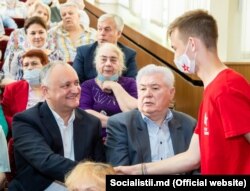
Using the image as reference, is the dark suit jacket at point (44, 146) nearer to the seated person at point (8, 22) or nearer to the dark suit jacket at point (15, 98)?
the dark suit jacket at point (15, 98)

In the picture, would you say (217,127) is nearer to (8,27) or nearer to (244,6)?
(244,6)

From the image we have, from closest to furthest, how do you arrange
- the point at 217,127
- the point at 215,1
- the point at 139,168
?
the point at 217,127 → the point at 139,168 → the point at 215,1

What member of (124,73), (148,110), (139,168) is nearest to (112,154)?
(148,110)

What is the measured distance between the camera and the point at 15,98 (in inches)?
136

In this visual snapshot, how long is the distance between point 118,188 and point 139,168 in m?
0.78

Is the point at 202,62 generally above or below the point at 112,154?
above

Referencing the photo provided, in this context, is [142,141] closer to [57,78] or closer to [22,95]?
[57,78]

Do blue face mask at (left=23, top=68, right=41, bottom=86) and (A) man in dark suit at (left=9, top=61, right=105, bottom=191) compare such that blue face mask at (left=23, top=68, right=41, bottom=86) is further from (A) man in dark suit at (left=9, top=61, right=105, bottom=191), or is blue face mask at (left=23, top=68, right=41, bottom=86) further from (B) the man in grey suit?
(B) the man in grey suit

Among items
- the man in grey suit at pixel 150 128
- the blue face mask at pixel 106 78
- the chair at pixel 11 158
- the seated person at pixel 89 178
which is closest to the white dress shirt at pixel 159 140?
the man in grey suit at pixel 150 128

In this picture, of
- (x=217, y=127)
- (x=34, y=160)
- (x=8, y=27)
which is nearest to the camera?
(x=217, y=127)

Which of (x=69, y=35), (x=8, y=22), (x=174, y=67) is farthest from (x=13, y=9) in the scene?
(x=174, y=67)

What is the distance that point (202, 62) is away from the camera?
1786mm

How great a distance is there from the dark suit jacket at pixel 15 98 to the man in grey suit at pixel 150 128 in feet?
3.61

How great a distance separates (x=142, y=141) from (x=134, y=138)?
0.13ft
